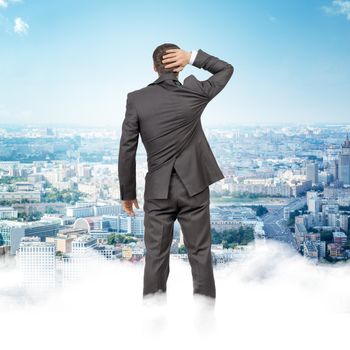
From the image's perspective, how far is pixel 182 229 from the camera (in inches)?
80.7

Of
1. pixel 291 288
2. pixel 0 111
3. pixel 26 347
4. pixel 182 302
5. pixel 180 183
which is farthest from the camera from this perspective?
pixel 0 111

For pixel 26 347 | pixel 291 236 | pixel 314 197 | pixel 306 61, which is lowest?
pixel 26 347

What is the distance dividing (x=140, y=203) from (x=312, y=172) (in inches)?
39.5

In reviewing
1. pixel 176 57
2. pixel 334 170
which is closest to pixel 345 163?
pixel 334 170

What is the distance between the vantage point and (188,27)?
3.24 m

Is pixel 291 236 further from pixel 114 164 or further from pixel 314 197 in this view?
pixel 114 164

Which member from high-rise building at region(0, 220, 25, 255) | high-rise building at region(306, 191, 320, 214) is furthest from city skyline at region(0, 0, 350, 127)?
high-rise building at region(0, 220, 25, 255)

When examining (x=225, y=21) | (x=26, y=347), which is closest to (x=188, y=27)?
(x=225, y=21)

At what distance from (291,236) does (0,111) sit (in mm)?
1807

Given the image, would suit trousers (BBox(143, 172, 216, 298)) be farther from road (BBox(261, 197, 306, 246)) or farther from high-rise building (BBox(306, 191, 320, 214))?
high-rise building (BBox(306, 191, 320, 214))

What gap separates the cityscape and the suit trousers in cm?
120

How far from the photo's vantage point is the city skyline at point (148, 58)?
10.8 ft

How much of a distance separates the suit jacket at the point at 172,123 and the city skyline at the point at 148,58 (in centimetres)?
131

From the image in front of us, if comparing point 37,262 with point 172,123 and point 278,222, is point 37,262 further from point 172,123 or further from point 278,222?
point 172,123
